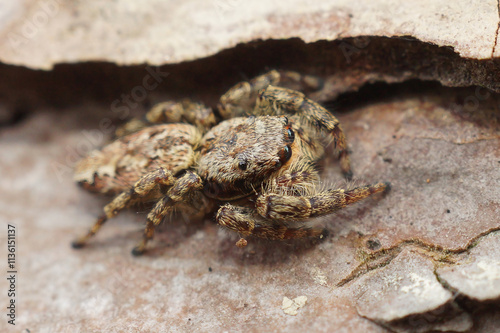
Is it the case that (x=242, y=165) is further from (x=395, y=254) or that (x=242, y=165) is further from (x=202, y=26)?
(x=202, y=26)

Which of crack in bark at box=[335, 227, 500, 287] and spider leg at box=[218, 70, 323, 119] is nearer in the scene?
crack in bark at box=[335, 227, 500, 287]

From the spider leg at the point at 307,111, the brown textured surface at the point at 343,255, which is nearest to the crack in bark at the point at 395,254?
the brown textured surface at the point at 343,255

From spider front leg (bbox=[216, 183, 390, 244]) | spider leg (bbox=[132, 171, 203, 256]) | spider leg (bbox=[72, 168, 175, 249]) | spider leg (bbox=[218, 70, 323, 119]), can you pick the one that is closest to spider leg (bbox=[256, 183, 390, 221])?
A: spider front leg (bbox=[216, 183, 390, 244])

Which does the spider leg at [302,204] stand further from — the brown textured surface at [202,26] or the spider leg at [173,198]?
the brown textured surface at [202,26]

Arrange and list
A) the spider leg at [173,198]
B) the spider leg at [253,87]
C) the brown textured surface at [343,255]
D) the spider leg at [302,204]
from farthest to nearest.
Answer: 1. the spider leg at [253,87]
2. the spider leg at [173,198]
3. the spider leg at [302,204]
4. the brown textured surface at [343,255]

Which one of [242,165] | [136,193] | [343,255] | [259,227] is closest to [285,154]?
[242,165]

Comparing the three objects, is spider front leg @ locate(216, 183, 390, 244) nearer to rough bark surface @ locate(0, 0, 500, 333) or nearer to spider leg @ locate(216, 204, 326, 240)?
spider leg @ locate(216, 204, 326, 240)
